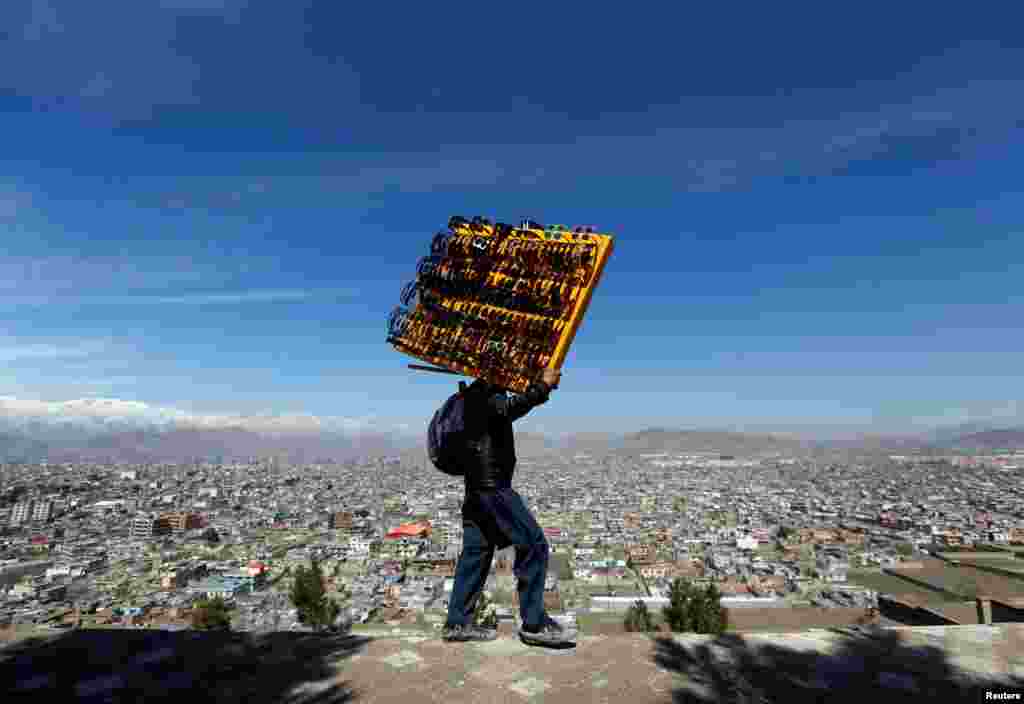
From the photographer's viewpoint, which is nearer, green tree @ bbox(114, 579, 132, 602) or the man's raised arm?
the man's raised arm

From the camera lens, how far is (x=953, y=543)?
3922 cm

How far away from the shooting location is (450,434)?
4.00 m

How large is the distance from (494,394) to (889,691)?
2.90 m

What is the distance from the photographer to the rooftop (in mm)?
3270

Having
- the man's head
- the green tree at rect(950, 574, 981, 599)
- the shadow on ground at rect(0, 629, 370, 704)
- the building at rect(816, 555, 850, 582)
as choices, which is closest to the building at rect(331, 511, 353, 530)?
the building at rect(816, 555, 850, 582)

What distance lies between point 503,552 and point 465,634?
4276 centimetres

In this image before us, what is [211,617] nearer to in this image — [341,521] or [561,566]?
[561,566]

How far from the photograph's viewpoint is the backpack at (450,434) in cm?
397

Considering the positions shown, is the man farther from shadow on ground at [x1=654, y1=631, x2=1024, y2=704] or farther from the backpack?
shadow on ground at [x1=654, y1=631, x2=1024, y2=704]

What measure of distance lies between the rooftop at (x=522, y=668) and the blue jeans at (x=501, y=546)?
307 mm

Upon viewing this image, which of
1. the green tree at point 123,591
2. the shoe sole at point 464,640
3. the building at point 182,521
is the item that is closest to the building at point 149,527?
the building at point 182,521

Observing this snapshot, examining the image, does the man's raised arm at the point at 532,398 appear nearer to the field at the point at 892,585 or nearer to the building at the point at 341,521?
Answer: the field at the point at 892,585

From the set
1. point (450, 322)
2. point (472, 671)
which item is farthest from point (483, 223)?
point (472, 671)

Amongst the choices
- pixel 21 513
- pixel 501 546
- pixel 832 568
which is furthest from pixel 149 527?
pixel 501 546
